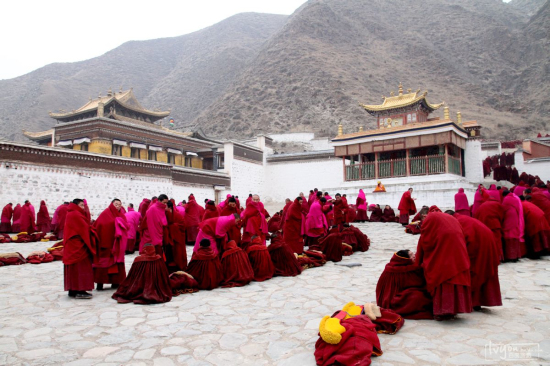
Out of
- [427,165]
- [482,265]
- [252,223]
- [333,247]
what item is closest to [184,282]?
[252,223]

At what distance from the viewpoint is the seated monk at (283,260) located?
7.21 m

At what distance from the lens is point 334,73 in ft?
192

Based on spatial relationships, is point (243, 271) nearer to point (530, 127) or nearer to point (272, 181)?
point (272, 181)

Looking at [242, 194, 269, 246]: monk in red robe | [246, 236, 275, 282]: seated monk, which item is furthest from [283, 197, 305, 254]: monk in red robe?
[246, 236, 275, 282]: seated monk

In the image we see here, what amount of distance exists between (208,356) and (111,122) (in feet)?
77.6

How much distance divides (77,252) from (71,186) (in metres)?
12.2

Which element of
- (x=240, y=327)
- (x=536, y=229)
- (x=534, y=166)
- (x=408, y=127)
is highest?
(x=408, y=127)

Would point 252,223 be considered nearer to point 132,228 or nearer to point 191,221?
point 132,228

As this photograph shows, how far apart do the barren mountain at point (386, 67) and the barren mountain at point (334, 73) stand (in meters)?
0.20

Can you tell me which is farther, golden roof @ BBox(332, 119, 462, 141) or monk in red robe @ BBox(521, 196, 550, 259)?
golden roof @ BBox(332, 119, 462, 141)

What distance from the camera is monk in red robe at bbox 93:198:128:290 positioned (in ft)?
20.0

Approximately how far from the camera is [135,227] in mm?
9953

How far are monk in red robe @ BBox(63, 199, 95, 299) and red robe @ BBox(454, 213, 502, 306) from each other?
5.16 meters

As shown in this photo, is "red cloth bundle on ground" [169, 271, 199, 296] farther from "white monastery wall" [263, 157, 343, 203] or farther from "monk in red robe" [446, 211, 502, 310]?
"white monastery wall" [263, 157, 343, 203]
